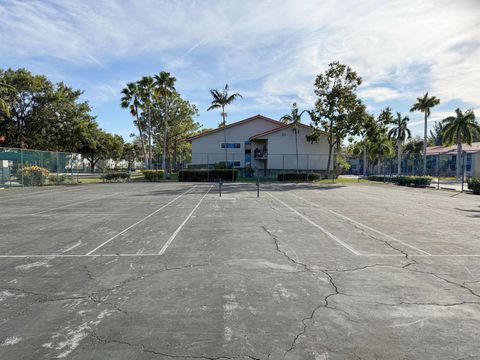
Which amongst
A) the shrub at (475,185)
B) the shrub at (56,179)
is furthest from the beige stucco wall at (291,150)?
the shrub at (56,179)

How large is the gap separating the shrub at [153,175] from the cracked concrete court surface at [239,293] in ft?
89.9

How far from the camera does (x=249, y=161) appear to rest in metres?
46.0

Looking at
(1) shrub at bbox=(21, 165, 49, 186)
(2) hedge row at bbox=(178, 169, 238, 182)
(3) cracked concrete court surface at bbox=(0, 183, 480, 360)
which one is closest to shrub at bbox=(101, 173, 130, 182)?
(1) shrub at bbox=(21, 165, 49, 186)

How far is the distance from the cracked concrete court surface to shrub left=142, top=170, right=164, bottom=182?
2740cm

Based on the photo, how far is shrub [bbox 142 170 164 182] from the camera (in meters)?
36.3

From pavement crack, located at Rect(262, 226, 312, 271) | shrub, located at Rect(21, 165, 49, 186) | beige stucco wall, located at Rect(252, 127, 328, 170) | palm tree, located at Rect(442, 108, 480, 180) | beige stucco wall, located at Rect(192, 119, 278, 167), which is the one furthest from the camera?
palm tree, located at Rect(442, 108, 480, 180)

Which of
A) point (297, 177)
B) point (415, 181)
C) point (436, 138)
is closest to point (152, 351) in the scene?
point (415, 181)

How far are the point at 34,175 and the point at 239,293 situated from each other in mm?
30304

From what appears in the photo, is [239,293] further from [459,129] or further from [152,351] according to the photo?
[459,129]

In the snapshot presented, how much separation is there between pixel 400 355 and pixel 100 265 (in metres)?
4.91

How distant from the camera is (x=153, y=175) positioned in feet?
120

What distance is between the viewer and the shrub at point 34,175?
91.3 ft

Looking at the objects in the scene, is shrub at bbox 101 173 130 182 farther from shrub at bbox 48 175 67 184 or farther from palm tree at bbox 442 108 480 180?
palm tree at bbox 442 108 480 180

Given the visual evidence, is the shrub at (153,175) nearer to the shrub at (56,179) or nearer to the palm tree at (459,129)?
the shrub at (56,179)
